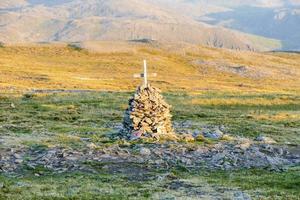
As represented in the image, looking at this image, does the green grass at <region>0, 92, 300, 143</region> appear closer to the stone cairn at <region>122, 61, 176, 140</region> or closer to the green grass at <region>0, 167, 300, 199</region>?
the stone cairn at <region>122, 61, 176, 140</region>

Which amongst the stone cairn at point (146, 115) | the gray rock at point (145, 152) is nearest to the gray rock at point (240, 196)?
→ the gray rock at point (145, 152)

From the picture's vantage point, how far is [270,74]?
197875 mm

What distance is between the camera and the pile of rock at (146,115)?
1539 inches

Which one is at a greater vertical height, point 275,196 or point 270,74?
point 275,196

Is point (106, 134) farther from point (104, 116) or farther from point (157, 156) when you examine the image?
point (104, 116)

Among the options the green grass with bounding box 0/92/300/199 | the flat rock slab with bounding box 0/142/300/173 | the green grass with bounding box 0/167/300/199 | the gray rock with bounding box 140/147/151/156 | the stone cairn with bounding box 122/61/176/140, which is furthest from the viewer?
the stone cairn with bounding box 122/61/176/140

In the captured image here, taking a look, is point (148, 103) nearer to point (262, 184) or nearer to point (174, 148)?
point (174, 148)

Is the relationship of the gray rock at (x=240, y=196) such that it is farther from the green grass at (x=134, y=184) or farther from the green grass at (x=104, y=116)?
the green grass at (x=104, y=116)

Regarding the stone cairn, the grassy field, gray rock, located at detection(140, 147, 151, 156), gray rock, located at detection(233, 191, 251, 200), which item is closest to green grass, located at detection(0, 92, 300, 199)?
the grassy field

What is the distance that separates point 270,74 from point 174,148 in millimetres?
169670

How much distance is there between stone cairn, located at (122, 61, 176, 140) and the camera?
39062 millimetres

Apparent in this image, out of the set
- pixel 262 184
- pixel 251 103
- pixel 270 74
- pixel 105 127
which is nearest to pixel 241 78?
pixel 270 74

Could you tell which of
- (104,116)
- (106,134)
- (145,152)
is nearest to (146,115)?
(106,134)

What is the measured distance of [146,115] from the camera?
39438 millimetres
